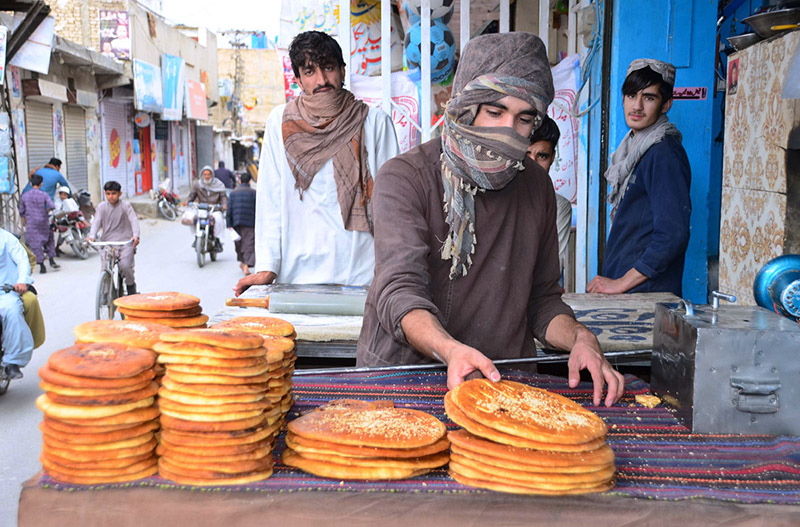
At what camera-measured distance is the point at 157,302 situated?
2.03m

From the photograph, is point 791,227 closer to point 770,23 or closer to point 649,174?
point 649,174

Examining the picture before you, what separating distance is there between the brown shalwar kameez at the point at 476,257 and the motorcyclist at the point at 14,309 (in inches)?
175

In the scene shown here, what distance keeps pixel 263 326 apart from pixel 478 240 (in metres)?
0.68

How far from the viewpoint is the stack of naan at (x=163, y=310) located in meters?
2.00

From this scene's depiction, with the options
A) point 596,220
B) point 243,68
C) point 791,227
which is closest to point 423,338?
point 791,227

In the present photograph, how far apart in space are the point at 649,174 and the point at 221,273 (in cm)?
983

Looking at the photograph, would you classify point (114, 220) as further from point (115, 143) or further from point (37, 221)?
point (115, 143)

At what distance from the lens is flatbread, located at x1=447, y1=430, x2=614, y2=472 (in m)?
1.41

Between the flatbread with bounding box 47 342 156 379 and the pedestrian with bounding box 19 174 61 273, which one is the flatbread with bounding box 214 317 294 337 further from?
the pedestrian with bounding box 19 174 61 273

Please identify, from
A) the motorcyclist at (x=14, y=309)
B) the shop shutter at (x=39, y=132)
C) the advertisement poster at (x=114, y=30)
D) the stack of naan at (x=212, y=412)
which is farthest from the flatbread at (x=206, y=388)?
the advertisement poster at (x=114, y=30)

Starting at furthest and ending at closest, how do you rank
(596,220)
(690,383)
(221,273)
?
(221,273) < (596,220) < (690,383)

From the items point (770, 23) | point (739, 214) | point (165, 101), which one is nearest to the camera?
point (770, 23)

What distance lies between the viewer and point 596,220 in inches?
202

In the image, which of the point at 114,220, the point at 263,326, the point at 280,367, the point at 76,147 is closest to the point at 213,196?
the point at 114,220
